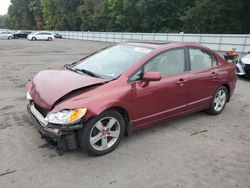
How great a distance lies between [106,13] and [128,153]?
193 ft

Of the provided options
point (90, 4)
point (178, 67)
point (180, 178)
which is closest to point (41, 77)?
point (178, 67)

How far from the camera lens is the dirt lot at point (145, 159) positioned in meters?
3.22

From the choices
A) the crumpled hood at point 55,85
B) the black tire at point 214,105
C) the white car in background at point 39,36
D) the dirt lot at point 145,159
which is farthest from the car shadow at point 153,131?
the white car in background at point 39,36

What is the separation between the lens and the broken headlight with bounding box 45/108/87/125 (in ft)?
11.2

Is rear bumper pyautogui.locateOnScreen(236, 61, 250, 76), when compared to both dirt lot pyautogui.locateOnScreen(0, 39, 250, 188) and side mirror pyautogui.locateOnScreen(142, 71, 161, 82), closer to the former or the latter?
dirt lot pyautogui.locateOnScreen(0, 39, 250, 188)

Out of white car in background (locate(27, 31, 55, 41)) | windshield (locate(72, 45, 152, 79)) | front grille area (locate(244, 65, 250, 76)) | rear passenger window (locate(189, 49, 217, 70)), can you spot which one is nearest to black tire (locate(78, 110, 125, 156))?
windshield (locate(72, 45, 152, 79))

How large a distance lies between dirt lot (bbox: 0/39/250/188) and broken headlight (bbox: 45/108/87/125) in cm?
58

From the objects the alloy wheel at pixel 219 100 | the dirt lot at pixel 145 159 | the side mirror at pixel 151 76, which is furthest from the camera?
the alloy wheel at pixel 219 100

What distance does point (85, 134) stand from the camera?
3533 mm

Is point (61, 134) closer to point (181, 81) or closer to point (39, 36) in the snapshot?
point (181, 81)

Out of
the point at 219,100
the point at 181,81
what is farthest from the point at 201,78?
the point at 219,100

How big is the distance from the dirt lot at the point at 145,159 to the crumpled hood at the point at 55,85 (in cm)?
72

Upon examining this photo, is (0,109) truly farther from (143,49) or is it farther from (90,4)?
(90,4)

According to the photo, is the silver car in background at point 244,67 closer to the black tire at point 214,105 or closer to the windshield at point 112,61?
the black tire at point 214,105
